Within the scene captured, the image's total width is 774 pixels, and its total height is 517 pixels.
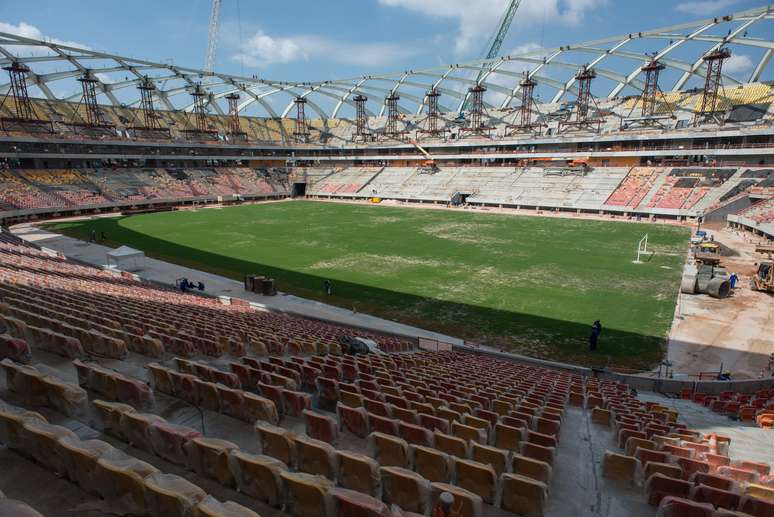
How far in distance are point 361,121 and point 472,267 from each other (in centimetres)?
7490

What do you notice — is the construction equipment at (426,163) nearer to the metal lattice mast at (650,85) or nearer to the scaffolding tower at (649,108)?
the scaffolding tower at (649,108)

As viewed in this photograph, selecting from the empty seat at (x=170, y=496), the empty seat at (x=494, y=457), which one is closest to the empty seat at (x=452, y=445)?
the empty seat at (x=494, y=457)

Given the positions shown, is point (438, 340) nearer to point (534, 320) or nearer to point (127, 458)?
point (534, 320)

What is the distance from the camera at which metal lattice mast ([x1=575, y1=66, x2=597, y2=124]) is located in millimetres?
68188

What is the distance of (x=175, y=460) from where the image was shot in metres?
4.16

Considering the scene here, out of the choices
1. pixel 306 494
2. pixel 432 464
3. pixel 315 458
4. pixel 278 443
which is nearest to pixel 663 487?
pixel 432 464

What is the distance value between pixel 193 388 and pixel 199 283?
20875 mm

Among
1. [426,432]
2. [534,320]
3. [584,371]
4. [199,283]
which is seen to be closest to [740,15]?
[534,320]

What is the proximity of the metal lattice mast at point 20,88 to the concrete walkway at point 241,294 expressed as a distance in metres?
34.9

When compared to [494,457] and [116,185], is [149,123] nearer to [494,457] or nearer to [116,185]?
[116,185]

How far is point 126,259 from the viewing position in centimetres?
2836

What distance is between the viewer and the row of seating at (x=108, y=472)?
117 inches

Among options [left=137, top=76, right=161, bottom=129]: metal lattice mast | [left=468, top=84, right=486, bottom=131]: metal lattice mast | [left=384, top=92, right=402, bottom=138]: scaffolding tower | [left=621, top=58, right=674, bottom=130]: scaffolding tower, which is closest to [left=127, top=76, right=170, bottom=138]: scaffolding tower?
[left=137, top=76, right=161, bottom=129]: metal lattice mast

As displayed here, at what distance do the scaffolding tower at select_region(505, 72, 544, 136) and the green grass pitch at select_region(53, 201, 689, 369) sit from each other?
29.3 m
